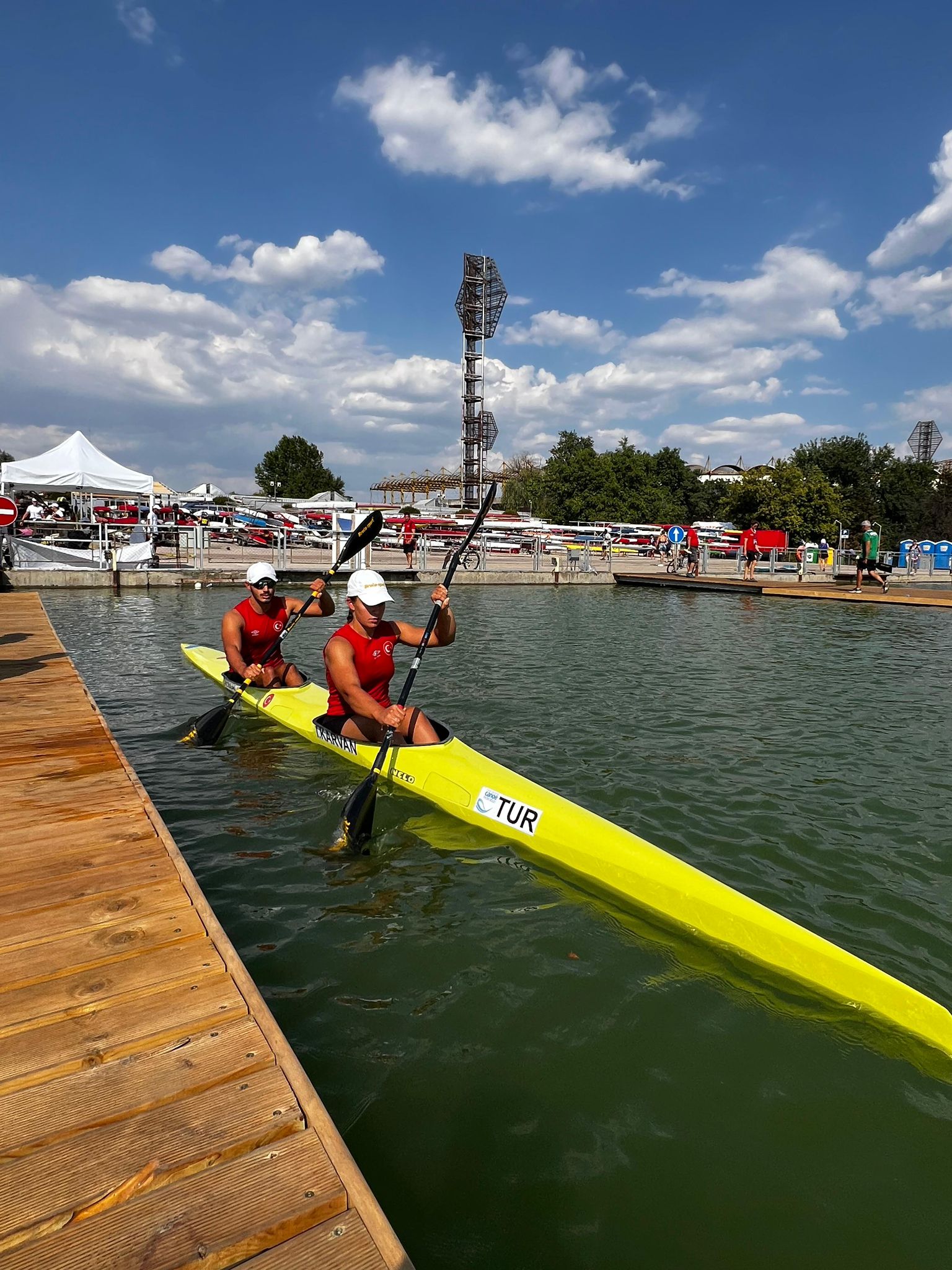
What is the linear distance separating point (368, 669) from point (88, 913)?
3511 mm

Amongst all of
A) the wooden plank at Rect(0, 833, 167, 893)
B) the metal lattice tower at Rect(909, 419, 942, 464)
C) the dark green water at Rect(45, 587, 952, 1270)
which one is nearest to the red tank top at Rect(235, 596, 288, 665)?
the dark green water at Rect(45, 587, 952, 1270)

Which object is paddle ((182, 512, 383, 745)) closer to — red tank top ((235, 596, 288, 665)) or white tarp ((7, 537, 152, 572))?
red tank top ((235, 596, 288, 665))

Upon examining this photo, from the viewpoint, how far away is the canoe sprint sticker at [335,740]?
6.98m

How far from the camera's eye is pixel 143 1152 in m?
2.10

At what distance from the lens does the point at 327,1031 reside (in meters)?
3.56

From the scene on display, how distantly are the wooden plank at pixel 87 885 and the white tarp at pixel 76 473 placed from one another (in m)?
22.1

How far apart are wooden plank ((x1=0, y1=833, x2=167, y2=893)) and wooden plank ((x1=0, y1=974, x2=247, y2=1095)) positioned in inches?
50.2

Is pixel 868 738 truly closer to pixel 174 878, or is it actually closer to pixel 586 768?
pixel 586 768

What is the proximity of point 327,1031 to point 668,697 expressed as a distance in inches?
303

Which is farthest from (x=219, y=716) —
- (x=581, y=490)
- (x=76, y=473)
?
(x=581, y=490)

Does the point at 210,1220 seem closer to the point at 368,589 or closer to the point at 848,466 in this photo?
the point at 368,589

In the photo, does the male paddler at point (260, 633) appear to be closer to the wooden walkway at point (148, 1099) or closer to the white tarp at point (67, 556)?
the wooden walkway at point (148, 1099)

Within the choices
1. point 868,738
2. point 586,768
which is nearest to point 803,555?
point 868,738

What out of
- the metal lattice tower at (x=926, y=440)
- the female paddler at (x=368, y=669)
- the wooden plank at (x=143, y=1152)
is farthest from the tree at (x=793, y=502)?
the metal lattice tower at (x=926, y=440)
